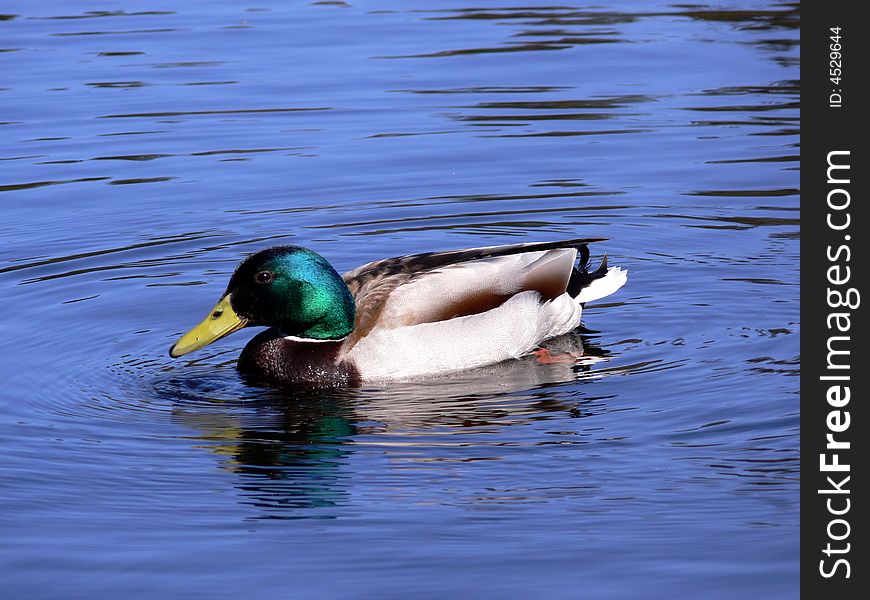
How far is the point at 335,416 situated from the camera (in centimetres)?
812

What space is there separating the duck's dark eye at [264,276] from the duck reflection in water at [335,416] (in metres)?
0.59

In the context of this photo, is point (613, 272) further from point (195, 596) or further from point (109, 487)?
point (195, 596)

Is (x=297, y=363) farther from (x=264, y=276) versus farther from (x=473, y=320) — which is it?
(x=473, y=320)

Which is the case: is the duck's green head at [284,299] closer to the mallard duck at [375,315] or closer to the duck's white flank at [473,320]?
the mallard duck at [375,315]

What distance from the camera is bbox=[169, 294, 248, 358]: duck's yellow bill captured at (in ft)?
27.8

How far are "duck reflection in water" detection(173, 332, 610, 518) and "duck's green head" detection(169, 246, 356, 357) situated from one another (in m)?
0.38

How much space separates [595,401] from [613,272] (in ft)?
5.73

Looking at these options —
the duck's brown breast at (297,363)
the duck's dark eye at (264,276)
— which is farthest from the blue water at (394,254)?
the duck's dark eye at (264,276)

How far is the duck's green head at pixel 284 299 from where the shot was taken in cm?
864

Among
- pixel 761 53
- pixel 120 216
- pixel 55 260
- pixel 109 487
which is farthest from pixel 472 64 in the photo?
pixel 109 487

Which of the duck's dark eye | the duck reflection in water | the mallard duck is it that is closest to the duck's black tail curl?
the mallard duck

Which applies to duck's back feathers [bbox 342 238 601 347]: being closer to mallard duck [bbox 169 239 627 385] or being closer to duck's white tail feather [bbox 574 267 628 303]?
mallard duck [bbox 169 239 627 385]

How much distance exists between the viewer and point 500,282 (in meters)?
9.09

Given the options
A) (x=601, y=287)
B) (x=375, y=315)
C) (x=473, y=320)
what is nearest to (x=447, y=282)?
(x=473, y=320)
